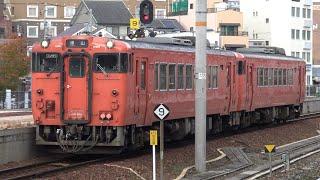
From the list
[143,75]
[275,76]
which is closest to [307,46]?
[275,76]

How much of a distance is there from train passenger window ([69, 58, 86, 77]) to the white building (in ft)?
209

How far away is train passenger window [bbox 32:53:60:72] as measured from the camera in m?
18.1

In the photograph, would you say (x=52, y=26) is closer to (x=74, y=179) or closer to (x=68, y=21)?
(x=68, y=21)

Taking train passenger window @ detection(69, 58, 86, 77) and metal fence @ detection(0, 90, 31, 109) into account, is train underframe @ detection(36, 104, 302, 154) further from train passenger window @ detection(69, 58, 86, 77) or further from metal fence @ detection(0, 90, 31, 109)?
metal fence @ detection(0, 90, 31, 109)

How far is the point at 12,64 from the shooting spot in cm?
5441

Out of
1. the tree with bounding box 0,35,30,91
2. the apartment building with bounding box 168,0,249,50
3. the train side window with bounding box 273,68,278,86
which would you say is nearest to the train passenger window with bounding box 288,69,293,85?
the train side window with bounding box 273,68,278,86

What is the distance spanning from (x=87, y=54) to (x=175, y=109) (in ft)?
13.7

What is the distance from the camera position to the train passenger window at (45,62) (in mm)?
18141

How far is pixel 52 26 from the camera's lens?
87500mm

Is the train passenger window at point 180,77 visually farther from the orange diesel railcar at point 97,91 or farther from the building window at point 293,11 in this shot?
the building window at point 293,11

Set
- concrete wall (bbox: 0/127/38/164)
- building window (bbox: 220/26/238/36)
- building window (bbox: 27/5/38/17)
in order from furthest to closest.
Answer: building window (bbox: 27/5/38/17) < building window (bbox: 220/26/238/36) < concrete wall (bbox: 0/127/38/164)

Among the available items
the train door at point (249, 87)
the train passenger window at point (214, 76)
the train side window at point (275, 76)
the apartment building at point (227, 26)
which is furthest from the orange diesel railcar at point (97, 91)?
the apartment building at point (227, 26)

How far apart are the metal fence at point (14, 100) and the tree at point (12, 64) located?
36.4ft

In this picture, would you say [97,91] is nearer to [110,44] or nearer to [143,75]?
[110,44]
